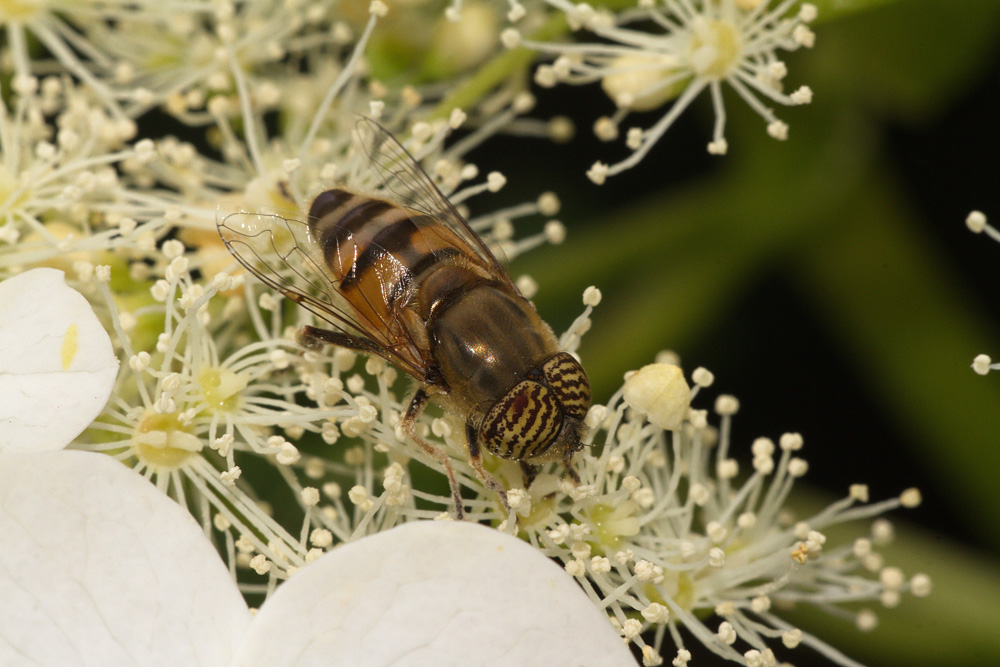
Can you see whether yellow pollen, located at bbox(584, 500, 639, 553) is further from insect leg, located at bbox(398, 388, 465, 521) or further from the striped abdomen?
the striped abdomen

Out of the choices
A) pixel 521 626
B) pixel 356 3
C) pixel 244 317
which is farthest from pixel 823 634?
pixel 356 3

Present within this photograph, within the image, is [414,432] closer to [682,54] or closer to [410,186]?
[410,186]

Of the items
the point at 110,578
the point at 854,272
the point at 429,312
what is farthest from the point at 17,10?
the point at 854,272

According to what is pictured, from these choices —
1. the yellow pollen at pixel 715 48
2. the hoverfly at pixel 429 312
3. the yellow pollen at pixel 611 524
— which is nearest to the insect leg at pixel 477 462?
the hoverfly at pixel 429 312

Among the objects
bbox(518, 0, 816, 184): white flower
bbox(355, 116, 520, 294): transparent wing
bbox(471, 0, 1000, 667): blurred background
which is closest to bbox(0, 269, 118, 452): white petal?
bbox(355, 116, 520, 294): transparent wing

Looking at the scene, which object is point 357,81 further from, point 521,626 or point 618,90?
point 521,626

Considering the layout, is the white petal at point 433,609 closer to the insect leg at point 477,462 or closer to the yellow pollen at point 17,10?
the insect leg at point 477,462
